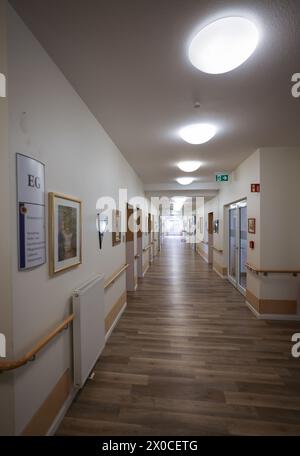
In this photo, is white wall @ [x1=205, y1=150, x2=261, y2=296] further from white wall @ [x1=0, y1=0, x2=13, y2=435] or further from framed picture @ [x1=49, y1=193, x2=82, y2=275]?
white wall @ [x1=0, y1=0, x2=13, y2=435]

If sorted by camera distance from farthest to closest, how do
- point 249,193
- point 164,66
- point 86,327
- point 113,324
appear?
point 249,193 → point 113,324 → point 86,327 → point 164,66

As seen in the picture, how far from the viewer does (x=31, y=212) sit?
60.1 inches

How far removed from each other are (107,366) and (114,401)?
588mm

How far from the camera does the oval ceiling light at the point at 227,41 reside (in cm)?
142

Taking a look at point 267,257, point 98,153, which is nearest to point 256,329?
point 267,257

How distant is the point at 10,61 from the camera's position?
4.50 feet

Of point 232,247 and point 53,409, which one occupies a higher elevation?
point 232,247

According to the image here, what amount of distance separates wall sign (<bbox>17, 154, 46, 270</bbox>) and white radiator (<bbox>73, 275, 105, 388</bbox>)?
2.38 feet

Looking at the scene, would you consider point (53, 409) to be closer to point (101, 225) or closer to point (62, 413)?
point (62, 413)

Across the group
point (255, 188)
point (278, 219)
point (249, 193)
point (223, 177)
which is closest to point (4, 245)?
point (255, 188)

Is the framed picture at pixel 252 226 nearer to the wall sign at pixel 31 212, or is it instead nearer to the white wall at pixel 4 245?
the wall sign at pixel 31 212

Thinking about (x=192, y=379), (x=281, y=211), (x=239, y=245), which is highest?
(x=281, y=211)

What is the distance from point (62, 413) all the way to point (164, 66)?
3208 millimetres

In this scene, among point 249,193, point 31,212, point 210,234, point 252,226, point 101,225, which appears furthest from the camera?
point 210,234
